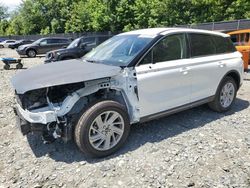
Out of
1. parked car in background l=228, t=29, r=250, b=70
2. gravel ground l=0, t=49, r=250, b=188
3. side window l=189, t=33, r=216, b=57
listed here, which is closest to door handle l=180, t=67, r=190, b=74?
side window l=189, t=33, r=216, b=57

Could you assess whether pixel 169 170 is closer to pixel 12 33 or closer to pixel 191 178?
pixel 191 178

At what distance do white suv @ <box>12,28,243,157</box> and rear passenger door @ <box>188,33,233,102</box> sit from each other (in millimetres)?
18

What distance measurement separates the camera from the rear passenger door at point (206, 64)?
4.89 metres

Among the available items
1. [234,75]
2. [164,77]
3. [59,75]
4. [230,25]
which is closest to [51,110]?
[59,75]

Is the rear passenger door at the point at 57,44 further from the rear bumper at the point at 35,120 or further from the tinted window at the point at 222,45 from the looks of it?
the rear bumper at the point at 35,120

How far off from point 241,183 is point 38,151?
114 inches

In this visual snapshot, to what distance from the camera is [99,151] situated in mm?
3893

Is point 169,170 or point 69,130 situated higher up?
point 69,130

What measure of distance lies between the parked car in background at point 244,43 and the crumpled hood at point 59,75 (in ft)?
23.3

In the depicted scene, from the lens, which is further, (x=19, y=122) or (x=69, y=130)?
(x=19, y=122)

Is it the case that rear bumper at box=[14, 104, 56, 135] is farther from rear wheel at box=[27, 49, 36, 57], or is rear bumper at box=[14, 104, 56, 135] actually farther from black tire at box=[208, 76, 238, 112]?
rear wheel at box=[27, 49, 36, 57]

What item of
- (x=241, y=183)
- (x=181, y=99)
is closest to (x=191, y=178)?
(x=241, y=183)

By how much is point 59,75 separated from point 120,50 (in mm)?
1287

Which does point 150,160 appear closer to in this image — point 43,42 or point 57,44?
point 57,44
